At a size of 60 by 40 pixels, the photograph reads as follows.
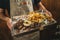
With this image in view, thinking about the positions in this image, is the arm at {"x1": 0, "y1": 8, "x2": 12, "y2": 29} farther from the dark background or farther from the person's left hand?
the dark background

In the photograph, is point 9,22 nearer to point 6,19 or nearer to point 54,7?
point 6,19

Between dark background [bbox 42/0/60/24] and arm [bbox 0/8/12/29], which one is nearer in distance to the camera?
arm [bbox 0/8/12/29]

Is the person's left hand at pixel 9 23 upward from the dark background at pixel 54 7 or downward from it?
downward

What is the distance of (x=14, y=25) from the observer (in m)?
0.70

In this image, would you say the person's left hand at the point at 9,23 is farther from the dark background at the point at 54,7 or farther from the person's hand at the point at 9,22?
the dark background at the point at 54,7

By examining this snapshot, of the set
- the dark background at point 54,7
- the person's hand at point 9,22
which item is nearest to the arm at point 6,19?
the person's hand at point 9,22

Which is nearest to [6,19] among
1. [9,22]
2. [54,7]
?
[9,22]

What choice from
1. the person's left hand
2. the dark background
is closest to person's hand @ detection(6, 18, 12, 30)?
the person's left hand

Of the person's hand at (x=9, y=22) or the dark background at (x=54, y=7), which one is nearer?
the person's hand at (x=9, y=22)

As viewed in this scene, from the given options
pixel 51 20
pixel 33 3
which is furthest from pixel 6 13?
pixel 51 20

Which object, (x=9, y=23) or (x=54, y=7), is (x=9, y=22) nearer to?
(x=9, y=23)

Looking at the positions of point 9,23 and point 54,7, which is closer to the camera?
point 9,23

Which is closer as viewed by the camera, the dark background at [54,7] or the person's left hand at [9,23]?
the person's left hand at [9,23]

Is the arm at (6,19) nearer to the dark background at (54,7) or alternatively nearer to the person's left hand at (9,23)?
the person's left hand at (9,23)
